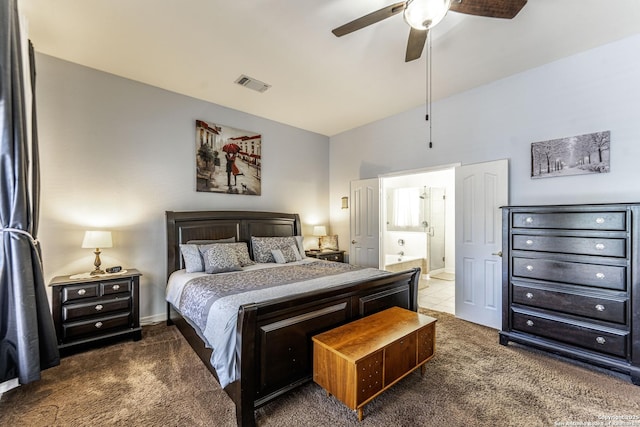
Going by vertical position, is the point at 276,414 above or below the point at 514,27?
below

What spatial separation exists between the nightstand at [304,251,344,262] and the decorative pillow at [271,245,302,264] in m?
0.68

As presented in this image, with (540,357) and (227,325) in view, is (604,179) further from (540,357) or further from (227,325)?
(227,325)

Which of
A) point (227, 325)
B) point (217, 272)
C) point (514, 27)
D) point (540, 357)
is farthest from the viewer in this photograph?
point (217, 272)

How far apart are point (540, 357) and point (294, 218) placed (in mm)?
3721

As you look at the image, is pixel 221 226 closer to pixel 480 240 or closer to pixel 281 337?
pixel 281 337

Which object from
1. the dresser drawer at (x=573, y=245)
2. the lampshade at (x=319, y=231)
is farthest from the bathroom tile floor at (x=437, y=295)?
the lampshade at (x=319, y=231)

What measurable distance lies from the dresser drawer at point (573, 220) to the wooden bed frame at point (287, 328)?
1263mm

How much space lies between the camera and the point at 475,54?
115 inches

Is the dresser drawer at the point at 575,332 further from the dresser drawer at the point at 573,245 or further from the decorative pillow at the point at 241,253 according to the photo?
the decorative pillow at the point at 241,253

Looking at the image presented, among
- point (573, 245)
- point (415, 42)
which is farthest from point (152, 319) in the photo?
point (573, 245)

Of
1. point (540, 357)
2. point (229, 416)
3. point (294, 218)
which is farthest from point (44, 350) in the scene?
point (540, 357)

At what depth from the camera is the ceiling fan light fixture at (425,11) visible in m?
1.66

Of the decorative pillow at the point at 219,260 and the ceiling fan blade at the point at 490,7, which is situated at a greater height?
the ceiling fan blade at the point at 490,7

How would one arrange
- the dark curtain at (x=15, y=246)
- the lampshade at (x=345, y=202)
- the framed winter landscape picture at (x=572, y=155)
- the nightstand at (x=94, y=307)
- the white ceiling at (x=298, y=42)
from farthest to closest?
the lampshade at (x=345, y=202) → the framed winter landscape picture at (x=572, y=155) → the nightstand at (x=94, y=307) → the white ceiling at (x=298, y=42) → the dark curtain at (x=15, y=246)
